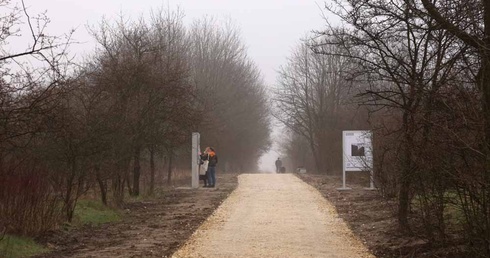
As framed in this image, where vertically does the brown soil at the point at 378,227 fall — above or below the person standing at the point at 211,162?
below

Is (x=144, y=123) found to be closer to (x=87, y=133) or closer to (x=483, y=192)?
(x=87, y=133)

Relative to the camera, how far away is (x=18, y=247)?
10953 millimetres

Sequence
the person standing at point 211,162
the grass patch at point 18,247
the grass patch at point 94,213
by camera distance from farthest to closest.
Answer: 1. the person standing at point 211,162
2. the grass patch at point 94,213
3. the grass patch at point 18,247

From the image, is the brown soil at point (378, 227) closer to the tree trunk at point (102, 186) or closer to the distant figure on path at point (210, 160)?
the distant figure on path at point (210, 160)

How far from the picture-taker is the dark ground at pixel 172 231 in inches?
438

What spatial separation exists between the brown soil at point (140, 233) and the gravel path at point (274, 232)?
39 cm

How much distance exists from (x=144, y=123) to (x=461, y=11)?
12.9 m

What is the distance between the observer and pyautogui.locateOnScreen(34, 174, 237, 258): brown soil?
37.2 ft

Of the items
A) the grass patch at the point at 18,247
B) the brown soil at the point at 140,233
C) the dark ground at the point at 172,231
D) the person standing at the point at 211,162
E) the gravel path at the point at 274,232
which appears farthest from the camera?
the person standing at the point at 211,162

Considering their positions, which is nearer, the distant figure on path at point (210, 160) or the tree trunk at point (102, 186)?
the tree trunk at point (102, 186)

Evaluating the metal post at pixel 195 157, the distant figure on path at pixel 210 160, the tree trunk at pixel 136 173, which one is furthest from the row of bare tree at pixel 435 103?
the distant figure on path at pixel 210 160

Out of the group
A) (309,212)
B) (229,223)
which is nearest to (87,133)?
(229,223)

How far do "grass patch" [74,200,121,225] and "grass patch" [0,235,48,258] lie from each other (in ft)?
11.1

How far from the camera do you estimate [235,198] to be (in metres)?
22.5
